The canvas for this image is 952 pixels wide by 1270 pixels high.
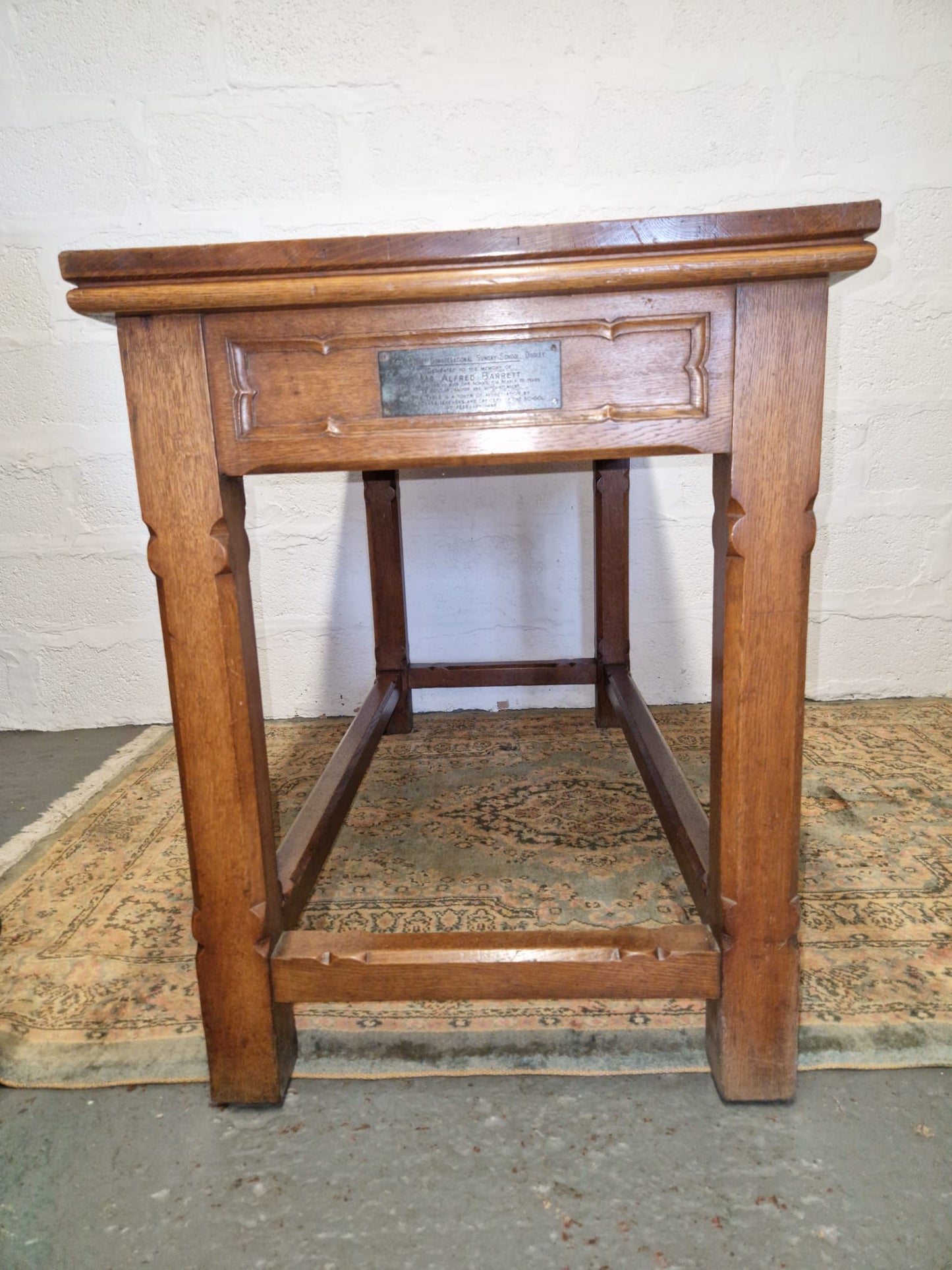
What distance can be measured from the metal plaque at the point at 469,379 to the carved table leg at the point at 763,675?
206mm

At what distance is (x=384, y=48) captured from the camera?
2303 millimetres

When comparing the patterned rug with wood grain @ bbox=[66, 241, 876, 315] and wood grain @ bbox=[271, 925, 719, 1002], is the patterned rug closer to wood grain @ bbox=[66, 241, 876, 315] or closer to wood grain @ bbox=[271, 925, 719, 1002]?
wood grain @ bbox=[271, 925, 719, 1002]

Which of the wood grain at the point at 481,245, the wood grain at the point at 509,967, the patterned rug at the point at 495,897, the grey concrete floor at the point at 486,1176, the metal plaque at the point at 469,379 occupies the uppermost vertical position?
the wood grain at the point at 481,245

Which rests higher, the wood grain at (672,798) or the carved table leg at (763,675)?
the carved table leg at (763,675)

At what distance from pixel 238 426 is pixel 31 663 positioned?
207cm

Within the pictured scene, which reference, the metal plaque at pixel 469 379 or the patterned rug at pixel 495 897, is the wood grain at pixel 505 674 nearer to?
the patterned rug at pixel 495 897

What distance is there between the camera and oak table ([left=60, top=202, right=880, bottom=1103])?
2.87 feet

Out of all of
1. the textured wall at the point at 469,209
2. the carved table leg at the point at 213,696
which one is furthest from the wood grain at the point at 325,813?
the textured wall at the point at 469,209

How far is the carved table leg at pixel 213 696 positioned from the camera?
938 mm

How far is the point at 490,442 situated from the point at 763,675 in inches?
15.8

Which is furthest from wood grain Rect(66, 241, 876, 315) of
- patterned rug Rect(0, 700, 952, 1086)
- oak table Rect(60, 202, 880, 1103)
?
patterned rug Rect(0, 700, 952, 1086)

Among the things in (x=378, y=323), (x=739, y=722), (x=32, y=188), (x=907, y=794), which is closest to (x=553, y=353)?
(x=378, y=323)

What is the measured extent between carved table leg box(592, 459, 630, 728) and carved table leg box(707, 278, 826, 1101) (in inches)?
47.9

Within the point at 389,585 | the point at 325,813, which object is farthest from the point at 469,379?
the point at 389,585
